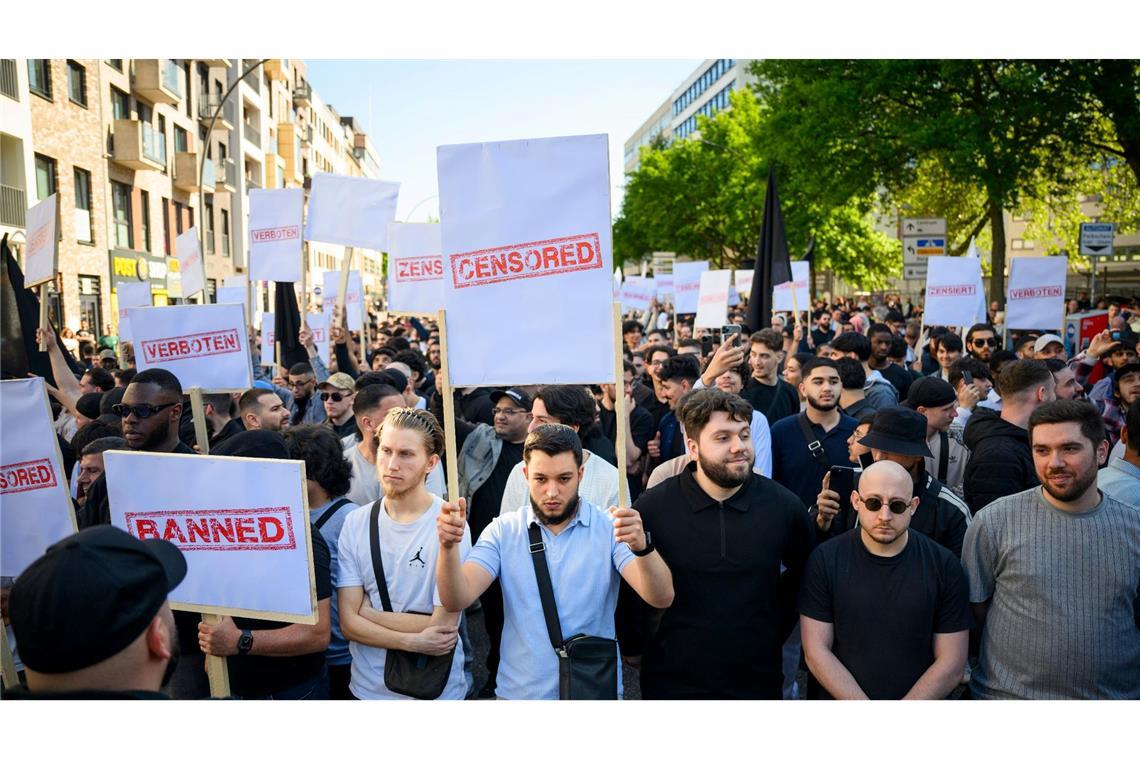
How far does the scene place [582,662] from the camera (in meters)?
3.45

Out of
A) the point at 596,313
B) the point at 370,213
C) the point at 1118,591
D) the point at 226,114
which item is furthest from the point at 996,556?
the point at 226,114

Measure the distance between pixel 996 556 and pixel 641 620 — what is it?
1385mm

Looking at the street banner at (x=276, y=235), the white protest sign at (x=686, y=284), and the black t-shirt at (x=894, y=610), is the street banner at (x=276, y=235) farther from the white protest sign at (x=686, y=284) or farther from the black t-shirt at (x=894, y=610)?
the white protest sign at (x=686, y=284)

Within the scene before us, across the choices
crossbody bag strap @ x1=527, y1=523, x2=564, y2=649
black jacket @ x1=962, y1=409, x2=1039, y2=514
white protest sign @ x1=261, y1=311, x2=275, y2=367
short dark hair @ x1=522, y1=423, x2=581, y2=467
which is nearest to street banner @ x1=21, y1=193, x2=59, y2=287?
short dark hair @ x1=522, y1=423, x2=581, y2=467

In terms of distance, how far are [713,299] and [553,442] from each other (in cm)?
949

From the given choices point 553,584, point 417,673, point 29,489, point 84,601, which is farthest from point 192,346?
point 84,601

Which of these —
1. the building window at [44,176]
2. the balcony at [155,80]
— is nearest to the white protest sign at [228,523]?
the building window at [44,176]

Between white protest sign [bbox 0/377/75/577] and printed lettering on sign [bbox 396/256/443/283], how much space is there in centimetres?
602

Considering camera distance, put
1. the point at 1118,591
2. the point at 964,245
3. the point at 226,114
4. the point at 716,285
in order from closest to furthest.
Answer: the point at 1118,591, the point at 716,285, the point at 964,245, the point at 226,114

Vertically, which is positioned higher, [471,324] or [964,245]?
[964,245]

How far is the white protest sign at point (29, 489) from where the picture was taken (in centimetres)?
376

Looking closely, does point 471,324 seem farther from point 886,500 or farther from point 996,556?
point 996,556

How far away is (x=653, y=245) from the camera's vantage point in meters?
60.7

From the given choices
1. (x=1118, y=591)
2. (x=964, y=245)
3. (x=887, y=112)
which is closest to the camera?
(x=1118, y=591)
